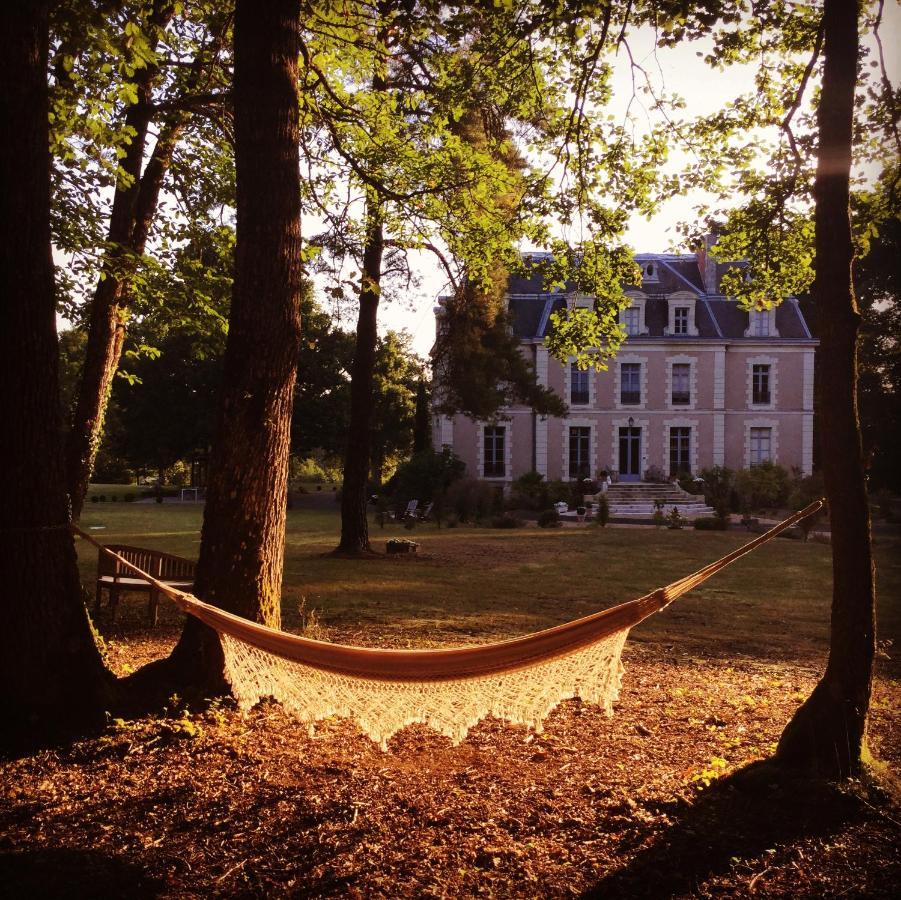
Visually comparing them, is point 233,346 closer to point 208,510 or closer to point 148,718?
point 208,510

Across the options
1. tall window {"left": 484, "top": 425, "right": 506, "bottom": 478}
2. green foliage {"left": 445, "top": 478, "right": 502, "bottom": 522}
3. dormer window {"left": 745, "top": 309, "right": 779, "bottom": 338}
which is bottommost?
green foliage {"left": 445, "top": 478, "right": 502, "bottom": 522}

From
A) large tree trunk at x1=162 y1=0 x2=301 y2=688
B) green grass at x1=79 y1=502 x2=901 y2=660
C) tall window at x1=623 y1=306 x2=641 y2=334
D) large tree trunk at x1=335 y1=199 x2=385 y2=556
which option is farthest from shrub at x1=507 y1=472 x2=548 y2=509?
large tree trunk at x1=162 y1=0 x2=301 y2=688

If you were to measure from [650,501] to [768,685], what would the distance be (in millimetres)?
19104

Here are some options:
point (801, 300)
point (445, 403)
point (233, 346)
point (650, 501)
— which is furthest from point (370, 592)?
point (801, 300)

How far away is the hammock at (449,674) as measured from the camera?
276 cm

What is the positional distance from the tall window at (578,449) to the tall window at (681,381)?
3.36 metres

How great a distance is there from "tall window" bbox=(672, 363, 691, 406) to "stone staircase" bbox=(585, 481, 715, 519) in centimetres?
368

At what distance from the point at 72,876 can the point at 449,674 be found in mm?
1295

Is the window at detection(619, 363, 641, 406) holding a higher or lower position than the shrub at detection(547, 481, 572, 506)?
higher

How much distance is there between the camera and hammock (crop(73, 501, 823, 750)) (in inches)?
109

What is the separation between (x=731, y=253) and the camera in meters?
4.56

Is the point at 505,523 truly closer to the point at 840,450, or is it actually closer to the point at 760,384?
the point at 840,450

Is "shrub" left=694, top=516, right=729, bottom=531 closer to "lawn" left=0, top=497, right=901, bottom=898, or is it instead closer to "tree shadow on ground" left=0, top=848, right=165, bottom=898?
"lawn" left=0, top=497, right=901, bottom=898

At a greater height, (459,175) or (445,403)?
(459,175)
